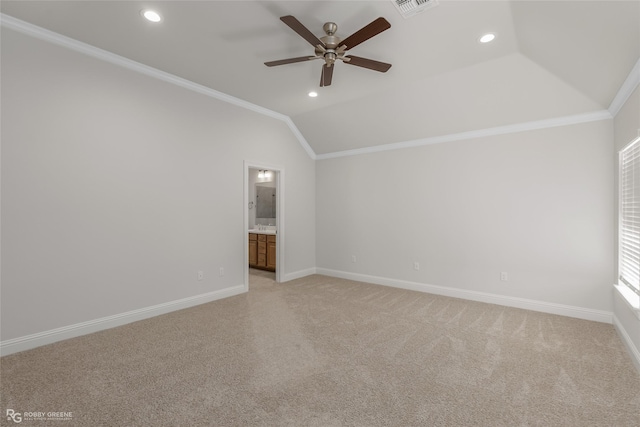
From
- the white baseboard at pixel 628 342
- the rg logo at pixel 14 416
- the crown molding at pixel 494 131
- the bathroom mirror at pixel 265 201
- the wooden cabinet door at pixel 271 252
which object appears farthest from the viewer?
the bathroom mirror at pixel 265 201

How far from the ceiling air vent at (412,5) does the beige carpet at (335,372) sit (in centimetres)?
292

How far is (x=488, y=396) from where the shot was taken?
2100 millimetres

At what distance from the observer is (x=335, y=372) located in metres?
→ 2.42

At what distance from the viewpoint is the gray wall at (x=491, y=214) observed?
353 cm

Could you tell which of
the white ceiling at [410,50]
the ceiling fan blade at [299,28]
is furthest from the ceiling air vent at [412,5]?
the ceiling fan blade at [299,28]

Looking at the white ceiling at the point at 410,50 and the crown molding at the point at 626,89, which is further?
the crown molding at the point at 626,89

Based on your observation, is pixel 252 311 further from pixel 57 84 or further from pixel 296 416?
pixel 57 84

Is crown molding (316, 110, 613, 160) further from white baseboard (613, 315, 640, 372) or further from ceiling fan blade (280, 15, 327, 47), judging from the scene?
ceiling fan blade (280, 15, 327, 47)

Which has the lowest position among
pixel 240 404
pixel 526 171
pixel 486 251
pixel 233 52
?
pixel 240 404

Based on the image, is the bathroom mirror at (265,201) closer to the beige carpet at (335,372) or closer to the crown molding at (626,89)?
the beige carpet at (335,372)

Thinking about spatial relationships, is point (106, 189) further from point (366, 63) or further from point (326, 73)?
point (366, 63)

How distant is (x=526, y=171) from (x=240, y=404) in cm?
418

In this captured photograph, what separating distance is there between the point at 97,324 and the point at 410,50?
4.37 metres

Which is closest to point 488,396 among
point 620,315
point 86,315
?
point 620,315
